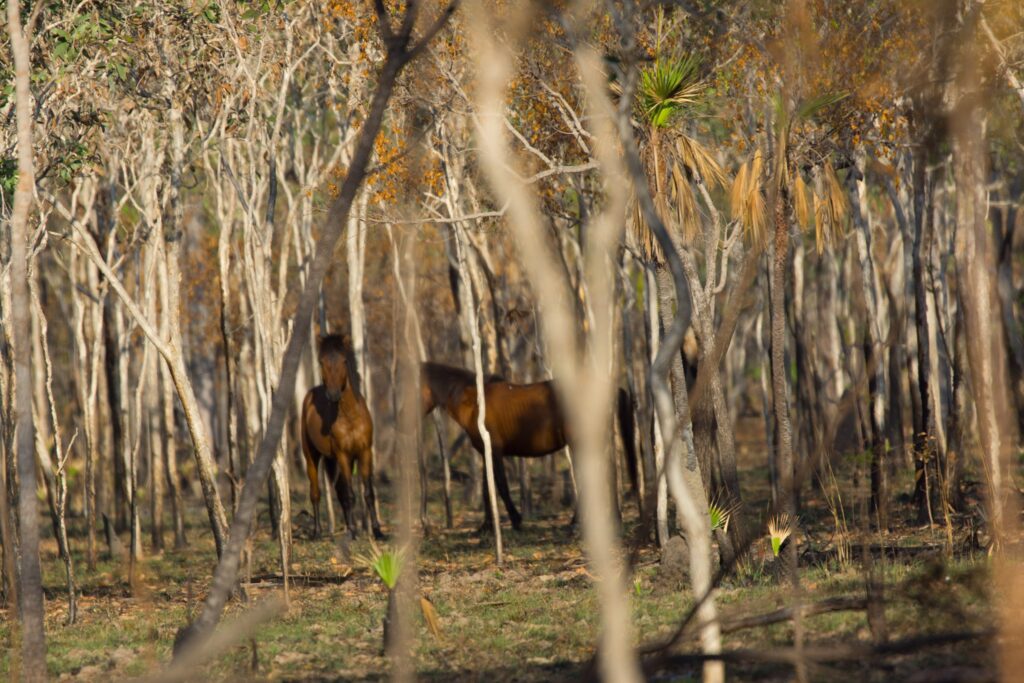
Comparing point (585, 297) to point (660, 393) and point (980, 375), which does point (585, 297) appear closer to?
point (980, 375)

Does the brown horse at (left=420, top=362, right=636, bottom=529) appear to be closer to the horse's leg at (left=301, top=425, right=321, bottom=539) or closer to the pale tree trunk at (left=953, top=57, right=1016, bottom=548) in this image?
the horse's leg at (left=301, top=425, right=321, bottom=539)

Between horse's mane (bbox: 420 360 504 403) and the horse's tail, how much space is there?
1558 millimetres

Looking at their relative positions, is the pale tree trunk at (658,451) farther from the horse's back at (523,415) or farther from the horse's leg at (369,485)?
the horse's leg at (369,485)

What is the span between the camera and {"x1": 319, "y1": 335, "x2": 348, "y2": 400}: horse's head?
1339 cm

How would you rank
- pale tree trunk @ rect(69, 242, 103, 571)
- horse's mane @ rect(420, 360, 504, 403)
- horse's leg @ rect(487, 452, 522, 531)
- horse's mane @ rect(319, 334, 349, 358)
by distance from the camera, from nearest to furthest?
pale tree trunk @ rect(69, 242, 103, 571), horse's mane @ rect(319, 334, 349, 358), horse's leg @ rect(487, 452, 522, 531), horse's mane @ rect(420, 360, 504, 403)

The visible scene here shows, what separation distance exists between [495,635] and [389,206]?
6.03 metres

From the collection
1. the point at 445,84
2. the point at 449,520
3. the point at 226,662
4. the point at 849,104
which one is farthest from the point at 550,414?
the point at 226,662

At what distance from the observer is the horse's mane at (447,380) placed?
1462 centimetres

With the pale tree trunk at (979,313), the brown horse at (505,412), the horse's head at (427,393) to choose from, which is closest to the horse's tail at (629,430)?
the brown horse at (505,412)

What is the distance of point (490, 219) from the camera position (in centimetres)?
1300

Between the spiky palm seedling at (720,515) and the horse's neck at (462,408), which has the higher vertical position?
the horse's neck at (462,408)

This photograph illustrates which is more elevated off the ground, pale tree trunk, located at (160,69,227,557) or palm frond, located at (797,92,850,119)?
palm frond, located at (797,92,850,119)

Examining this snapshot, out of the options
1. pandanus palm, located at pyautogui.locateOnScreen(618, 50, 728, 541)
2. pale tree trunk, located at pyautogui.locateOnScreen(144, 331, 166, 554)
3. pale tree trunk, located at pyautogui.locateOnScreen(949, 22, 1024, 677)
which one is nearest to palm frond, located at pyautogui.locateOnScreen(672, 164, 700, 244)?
pandanus palm, located at pyautogui.locateOnScreen(618, 50, 728, 541)

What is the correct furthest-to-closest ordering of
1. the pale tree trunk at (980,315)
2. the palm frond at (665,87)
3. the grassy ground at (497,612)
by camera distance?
the pale tree trunk at (980,315) → the palm frond at (665,87) → the grassy ground at (497,612)
